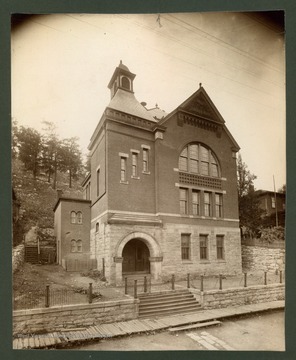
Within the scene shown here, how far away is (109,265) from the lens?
851 centimetres

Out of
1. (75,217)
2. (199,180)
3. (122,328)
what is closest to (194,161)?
(199,180)

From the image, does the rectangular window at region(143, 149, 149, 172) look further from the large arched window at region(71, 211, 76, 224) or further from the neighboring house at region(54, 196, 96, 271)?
the large arched window at region(71, 211, 76, 224)

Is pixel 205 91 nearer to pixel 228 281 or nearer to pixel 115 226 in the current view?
pixel 115 226

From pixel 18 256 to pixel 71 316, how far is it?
6.26 feet

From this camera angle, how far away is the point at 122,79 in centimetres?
786

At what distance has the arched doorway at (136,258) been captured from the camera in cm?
904

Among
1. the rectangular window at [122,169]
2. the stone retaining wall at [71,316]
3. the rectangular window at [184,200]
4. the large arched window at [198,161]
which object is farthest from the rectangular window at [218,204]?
the stone retaining wall at [71,316]

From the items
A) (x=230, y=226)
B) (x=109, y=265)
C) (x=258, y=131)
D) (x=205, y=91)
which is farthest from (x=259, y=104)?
(x=109, y=265)

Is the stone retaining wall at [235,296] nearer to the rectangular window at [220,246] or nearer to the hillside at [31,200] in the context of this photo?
the rectangular window at [220,246]

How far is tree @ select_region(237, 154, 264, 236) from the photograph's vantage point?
9477 millimetres

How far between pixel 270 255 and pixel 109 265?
15.0 ft

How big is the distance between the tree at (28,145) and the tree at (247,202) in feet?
18.2

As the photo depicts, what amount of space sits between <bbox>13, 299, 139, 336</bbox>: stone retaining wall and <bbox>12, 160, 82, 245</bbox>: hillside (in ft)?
5.74

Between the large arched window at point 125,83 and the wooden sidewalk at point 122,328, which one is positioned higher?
the large arched window at point 125,83
